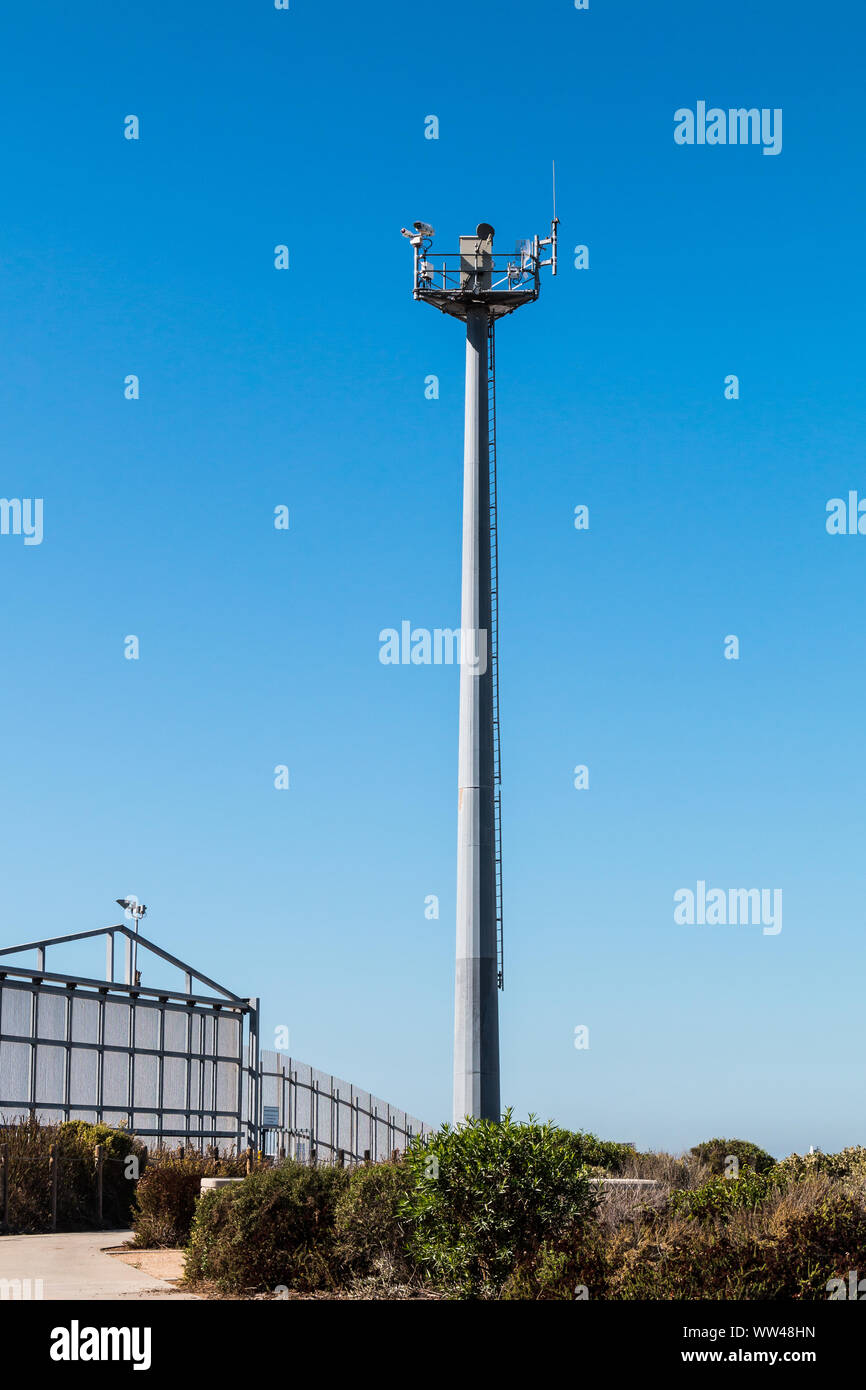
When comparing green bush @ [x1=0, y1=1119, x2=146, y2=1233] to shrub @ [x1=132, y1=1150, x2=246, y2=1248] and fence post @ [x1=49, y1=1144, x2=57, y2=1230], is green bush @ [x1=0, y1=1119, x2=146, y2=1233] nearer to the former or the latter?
fence post @ [x1=49, y1=1144, x2=57, y2=1230]

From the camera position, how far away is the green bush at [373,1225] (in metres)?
14.3

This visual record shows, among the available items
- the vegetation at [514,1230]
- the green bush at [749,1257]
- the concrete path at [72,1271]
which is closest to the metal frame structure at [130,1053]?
the concrete path at [72,1271]

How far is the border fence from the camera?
2652cm

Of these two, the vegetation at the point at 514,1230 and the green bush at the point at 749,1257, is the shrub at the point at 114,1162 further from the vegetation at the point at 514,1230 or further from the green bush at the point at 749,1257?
the green bush at the point at 749,1257

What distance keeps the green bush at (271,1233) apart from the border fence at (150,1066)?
24.6 feet

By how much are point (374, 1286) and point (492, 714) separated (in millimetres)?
12147

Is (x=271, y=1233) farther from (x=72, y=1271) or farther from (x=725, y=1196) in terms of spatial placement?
(x=725, y=1196)

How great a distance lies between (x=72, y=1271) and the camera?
16078mm

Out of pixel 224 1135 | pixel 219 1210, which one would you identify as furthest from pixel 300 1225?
pixel 224 1135

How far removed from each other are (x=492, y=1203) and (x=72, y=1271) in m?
5.64

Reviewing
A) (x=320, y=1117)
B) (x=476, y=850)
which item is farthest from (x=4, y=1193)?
(x=320, y=1117)

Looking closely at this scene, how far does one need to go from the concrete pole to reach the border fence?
230 cm
